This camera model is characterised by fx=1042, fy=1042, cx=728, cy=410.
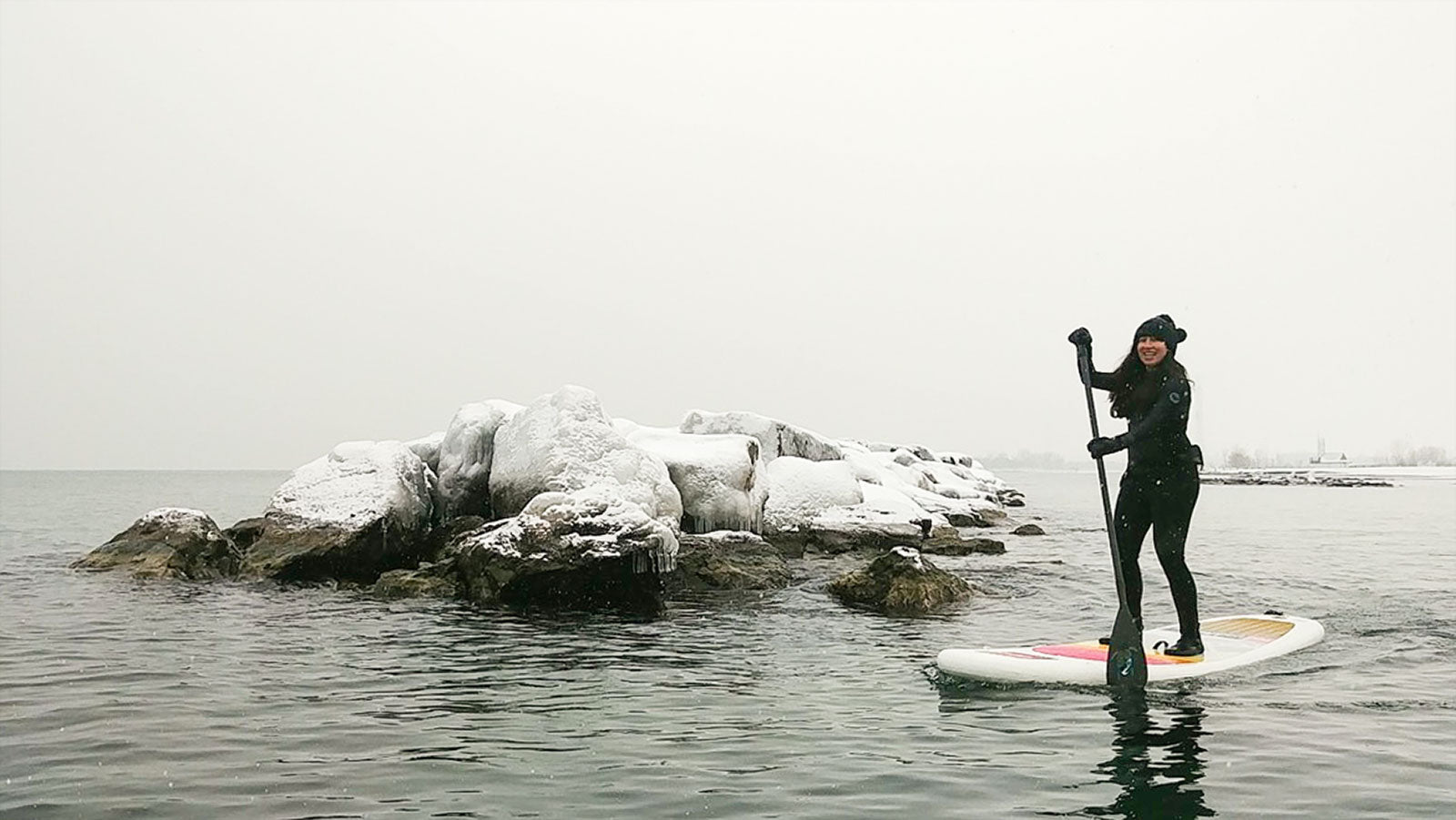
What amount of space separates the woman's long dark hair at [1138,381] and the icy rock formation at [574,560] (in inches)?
314

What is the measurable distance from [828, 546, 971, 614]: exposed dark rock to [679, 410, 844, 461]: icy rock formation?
1288cm

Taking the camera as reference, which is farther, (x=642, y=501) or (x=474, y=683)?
(x=642, y=501)

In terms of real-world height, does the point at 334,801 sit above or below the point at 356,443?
below

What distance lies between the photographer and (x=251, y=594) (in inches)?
672

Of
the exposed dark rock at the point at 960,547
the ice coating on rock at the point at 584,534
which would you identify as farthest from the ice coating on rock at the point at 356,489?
the exposed dark rock at the point at 960,547

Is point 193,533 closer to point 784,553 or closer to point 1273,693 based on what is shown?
point 784,553

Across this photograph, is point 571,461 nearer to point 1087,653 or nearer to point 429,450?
point 429,450

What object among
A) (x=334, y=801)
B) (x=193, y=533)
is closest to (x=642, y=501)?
(x=193, y=533)

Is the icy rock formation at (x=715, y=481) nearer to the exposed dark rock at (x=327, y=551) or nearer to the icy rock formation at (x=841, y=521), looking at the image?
the icy rock formation at (x=841, y=521)

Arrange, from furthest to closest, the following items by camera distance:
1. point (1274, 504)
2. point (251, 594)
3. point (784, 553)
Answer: point (1274, 504) < point (784, 553) < point (251, 594)

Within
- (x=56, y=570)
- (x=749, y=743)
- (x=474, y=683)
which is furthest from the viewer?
(x=56, y=570)

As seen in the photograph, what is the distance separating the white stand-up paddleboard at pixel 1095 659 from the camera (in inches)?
371

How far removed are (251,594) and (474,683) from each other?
8.84m

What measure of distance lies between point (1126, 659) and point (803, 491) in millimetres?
16186
